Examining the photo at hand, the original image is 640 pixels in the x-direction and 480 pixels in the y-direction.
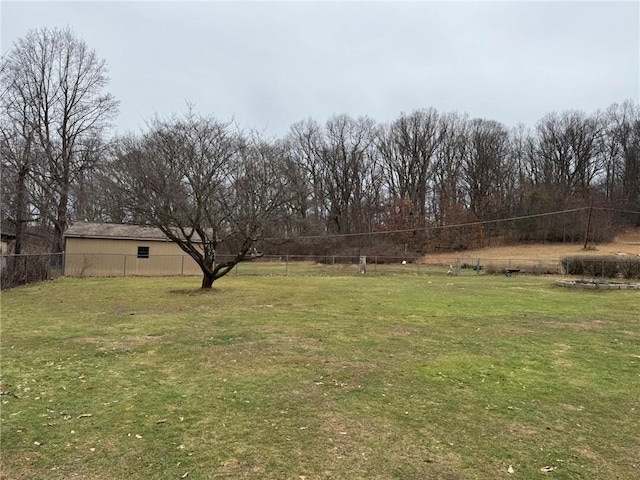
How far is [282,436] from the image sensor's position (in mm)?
3920

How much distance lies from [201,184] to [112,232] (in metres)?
13.3

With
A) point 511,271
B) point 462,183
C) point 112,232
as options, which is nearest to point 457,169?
point 462,183

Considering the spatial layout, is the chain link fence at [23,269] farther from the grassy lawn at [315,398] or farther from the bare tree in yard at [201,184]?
the grassy lawn at [315,398]

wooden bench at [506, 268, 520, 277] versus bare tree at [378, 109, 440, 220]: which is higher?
bare tree at [378, 109, 440, 220]

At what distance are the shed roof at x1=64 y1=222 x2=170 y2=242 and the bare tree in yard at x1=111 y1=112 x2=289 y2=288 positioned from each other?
372 inches

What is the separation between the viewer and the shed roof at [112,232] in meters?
26.4

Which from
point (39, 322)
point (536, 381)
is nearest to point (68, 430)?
point (536, 381)

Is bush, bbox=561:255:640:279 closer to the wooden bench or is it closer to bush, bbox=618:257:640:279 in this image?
bush, bbox=618:257:640:279

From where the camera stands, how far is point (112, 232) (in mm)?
27172

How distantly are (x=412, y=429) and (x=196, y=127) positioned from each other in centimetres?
1625

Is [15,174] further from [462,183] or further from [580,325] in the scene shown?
[462,183]

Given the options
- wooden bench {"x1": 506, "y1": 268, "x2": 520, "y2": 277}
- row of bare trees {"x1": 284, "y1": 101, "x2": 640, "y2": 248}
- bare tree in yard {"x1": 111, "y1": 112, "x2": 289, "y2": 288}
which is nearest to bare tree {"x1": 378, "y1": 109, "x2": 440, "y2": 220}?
row of bare trees {"x1": 284, "y1": 101, "x2": 640, "y2": 248}

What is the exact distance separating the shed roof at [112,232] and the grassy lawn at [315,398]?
17.3 m

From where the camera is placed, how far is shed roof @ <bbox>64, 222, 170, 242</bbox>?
2636cm
